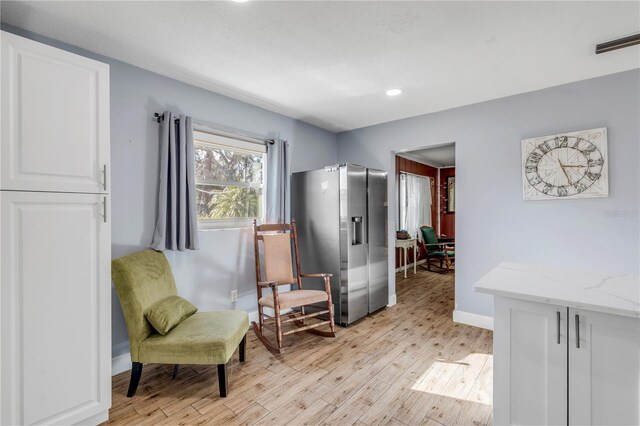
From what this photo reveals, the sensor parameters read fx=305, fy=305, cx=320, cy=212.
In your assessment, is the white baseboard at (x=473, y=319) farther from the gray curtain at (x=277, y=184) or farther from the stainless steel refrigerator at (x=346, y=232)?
the gray curtain at (x=277, y=184)

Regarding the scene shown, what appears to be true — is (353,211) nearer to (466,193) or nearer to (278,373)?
(466,193)

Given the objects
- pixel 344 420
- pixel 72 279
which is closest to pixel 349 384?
pixel 344 420

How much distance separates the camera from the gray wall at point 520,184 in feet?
8.28

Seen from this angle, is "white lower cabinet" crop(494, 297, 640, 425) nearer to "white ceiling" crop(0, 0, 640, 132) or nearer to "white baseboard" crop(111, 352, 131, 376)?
"white ceiling" crop(0, 0, 640, 132)

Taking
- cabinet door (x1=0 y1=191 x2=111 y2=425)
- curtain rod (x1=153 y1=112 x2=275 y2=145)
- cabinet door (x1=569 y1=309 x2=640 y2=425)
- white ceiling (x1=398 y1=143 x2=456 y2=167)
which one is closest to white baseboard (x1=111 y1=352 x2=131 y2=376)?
cabinet door (x1=0 y1=191 x2=111 y2=425)

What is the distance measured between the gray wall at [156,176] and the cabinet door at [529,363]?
2.44m

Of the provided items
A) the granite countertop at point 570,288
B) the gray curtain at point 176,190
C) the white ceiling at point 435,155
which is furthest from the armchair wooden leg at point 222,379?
the white ceiling at point 435,155

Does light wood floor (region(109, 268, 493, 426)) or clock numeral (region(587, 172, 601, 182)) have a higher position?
clock numeral (region(587, 172, 601, 182))

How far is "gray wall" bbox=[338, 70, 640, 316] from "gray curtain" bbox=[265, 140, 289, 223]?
1459mm

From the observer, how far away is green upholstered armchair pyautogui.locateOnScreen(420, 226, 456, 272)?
6102 millimetres

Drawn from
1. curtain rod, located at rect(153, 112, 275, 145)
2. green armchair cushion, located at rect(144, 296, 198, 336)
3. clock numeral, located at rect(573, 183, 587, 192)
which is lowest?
green armchair cushion, located at rect(144, 296, 198, 336)

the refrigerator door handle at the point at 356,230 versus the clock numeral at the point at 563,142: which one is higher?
the clock numeral at the point at 563,142

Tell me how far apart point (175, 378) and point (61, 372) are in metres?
0.81

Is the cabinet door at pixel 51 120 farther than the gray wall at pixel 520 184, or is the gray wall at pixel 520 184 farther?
the gray wall at pixel 520 184
